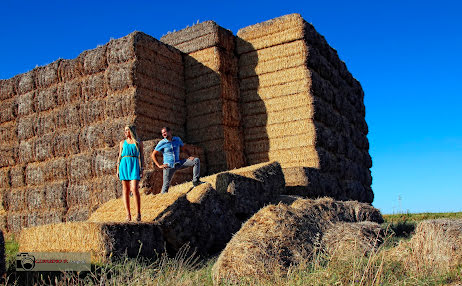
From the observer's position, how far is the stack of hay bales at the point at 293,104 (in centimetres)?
1422

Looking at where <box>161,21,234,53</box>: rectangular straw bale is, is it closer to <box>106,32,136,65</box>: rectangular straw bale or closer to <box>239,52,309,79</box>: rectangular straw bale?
<box>239,52,309,79</box>: rectangular straw bale

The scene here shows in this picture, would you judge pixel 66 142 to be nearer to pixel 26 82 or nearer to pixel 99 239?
pixel 26 82

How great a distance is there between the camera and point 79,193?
1436 cm

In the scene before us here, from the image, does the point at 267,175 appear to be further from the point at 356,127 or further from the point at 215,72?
the point at 356,127

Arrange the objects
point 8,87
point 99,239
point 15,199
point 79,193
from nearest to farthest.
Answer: point 99,239, point 79,193, point 15,199, point 8,87

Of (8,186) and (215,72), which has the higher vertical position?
(215,72)

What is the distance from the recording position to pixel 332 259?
6316 millimetres

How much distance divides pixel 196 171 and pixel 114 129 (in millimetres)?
4152

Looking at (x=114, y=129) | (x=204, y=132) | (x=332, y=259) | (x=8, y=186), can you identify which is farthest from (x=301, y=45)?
(x=8, y=186)

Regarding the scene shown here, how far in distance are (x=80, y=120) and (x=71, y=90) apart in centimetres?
103

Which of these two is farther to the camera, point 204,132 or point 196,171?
→ point 204,132

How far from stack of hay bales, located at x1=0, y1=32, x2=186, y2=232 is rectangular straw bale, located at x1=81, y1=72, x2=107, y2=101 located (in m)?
0.03

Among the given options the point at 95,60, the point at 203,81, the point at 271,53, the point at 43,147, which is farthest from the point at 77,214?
the point at 271,53

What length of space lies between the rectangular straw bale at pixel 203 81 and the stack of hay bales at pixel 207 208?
177 inches
